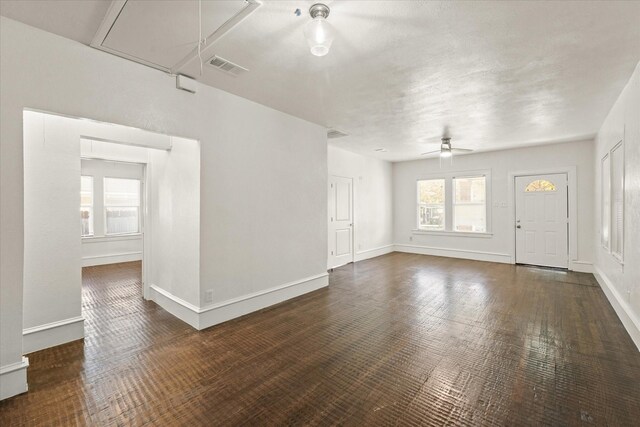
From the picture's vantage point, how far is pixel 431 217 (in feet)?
26.8

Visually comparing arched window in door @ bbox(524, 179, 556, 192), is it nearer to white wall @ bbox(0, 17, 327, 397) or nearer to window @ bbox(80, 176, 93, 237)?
white wall @ bbox(0, 17, 327, 397)

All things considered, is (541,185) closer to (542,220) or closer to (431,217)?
(542,220)

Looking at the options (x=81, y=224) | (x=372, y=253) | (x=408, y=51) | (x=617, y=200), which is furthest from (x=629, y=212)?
(x=81, y=224)

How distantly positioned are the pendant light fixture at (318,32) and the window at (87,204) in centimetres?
746

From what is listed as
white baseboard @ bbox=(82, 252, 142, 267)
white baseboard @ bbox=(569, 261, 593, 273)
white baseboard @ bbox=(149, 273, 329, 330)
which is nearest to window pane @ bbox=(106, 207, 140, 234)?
white baseboard @ bbox=(82, 252, 142, 267)

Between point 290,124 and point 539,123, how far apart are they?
4009mm

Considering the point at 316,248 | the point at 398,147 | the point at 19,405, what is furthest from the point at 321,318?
the point at 398,147

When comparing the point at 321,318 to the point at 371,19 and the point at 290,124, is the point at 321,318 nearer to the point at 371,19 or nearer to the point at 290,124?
the point at 290,124

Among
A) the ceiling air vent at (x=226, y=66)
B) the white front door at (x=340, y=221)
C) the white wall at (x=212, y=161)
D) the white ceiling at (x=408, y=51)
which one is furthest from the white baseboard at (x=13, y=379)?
the white front door at (x=340, y=221)

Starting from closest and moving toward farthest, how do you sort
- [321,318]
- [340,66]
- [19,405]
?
1. [19,405]
2. [340,66]
3. [321,318]

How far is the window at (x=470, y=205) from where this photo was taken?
728 cm

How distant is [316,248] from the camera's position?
4801mm

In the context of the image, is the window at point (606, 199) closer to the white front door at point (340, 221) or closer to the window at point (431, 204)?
the window at point (431, 204)

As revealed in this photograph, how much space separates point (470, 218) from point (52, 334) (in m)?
8.08
